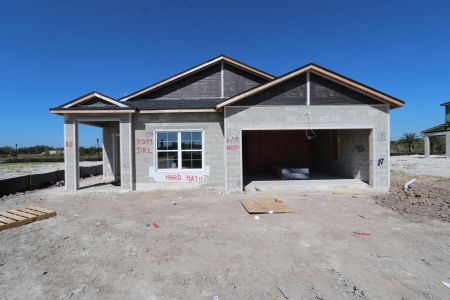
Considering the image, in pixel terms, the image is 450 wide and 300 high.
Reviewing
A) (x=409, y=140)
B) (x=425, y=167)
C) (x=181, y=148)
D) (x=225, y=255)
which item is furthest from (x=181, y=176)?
(x=409, y=140)

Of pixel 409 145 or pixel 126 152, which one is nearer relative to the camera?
pixel 126 152

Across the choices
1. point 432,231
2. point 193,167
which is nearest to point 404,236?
point 432,231

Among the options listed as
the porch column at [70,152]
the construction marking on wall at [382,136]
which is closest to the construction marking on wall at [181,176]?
the porch column at [70,152]

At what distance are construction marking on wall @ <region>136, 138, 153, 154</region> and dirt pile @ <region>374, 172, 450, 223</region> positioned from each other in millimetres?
9173

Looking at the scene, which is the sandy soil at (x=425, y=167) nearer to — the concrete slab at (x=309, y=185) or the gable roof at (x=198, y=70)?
the concrete slab at (x=309, y=185)

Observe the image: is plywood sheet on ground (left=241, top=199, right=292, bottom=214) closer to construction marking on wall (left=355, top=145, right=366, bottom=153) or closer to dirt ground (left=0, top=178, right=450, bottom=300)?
dirt ground (left=0, top=178, right=450, bottom=300)

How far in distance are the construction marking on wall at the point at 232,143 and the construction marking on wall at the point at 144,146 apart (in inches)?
139

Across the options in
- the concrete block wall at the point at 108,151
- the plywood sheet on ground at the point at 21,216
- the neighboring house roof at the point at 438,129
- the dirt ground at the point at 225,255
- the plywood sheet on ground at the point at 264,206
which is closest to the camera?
the dirt ground at the point at 225,255

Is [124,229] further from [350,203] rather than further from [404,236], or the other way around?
[350,203]

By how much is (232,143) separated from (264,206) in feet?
11.2

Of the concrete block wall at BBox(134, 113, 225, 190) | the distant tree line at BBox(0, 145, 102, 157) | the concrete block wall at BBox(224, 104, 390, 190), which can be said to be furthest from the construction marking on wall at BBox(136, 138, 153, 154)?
the distant tree line at BBox(0, 145, 102, 157)

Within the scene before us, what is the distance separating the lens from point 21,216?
21.8 ft

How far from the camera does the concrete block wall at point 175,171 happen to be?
11031mm

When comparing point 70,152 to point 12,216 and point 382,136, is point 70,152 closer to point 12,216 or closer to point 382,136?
point 12,216
